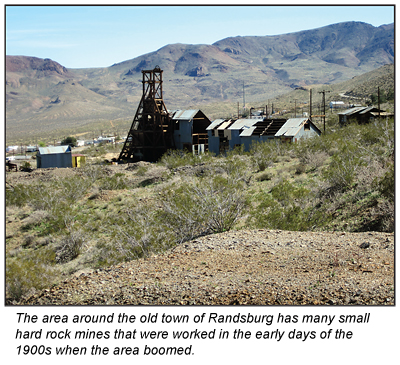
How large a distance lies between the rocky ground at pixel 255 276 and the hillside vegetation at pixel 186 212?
94.5 inches

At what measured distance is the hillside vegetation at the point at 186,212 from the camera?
12.4 m

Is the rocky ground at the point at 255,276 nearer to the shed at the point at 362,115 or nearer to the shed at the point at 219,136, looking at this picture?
the shed at the point at 219,136

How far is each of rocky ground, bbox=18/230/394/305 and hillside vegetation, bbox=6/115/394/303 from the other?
2400mm

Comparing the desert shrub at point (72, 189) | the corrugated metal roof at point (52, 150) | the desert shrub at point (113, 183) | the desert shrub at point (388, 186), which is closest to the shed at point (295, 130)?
the desert shrub at point (113, 183)

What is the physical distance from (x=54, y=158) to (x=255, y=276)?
40.6m

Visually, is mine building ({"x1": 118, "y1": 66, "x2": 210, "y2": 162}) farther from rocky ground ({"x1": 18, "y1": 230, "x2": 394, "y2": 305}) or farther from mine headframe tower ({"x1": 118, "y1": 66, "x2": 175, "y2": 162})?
rocky ground ({"x1": 18, "y1": 230, "x2": 394, "y2": 305})

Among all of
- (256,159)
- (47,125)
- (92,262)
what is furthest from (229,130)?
(47,125)

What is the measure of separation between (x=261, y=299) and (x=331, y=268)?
1.77 m

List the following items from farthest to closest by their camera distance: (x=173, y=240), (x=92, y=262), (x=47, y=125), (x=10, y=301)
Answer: (x=47, y=125)
(x=92, y=262)
(x=173, y=240)
(x=10, y=301)

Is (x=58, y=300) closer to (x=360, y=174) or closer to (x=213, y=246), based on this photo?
(x=213, y=246)

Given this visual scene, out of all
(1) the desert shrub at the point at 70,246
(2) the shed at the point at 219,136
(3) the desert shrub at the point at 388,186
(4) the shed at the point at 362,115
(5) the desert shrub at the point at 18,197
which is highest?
(4) the shed at the point at 362,115

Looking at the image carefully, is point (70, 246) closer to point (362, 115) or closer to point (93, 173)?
point (93, 173)

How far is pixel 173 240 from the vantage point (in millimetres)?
12203

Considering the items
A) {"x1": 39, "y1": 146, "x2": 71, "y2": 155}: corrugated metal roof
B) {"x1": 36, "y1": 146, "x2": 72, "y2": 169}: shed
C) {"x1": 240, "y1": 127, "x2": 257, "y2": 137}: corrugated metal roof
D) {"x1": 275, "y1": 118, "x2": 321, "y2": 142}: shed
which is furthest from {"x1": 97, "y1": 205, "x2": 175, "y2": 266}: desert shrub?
{"x1": 39, "y1": 146, "x2": 71, "y2": 155}: corrugated metal roof
